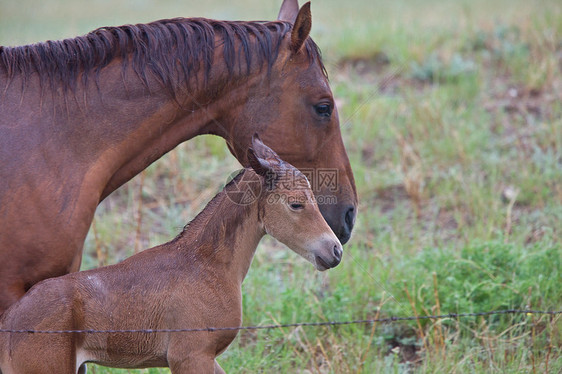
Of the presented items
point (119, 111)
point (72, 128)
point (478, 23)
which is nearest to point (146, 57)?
point (119, 111)

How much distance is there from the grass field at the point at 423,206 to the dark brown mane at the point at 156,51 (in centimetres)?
176

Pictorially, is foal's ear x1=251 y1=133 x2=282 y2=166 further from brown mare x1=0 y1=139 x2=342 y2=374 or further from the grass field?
the grass field

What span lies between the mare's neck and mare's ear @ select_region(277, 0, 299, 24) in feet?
4.87

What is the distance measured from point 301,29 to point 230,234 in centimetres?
121

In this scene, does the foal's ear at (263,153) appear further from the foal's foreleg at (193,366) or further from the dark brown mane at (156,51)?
the foal's foreleg at (193,366)

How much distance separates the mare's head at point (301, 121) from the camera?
3674mm

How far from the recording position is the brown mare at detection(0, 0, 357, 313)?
321 cm

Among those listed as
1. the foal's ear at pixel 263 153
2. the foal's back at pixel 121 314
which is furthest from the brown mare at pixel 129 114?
the foal's ear at pixel 263 153

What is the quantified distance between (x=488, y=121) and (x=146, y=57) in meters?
5.61

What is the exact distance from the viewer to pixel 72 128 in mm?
3375

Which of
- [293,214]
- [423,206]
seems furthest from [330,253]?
[423,206]

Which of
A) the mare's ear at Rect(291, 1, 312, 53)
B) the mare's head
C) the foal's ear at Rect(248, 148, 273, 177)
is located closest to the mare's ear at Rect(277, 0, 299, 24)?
the mare's head

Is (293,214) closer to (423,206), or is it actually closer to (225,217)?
(225,217)

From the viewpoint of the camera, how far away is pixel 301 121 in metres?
3.73
